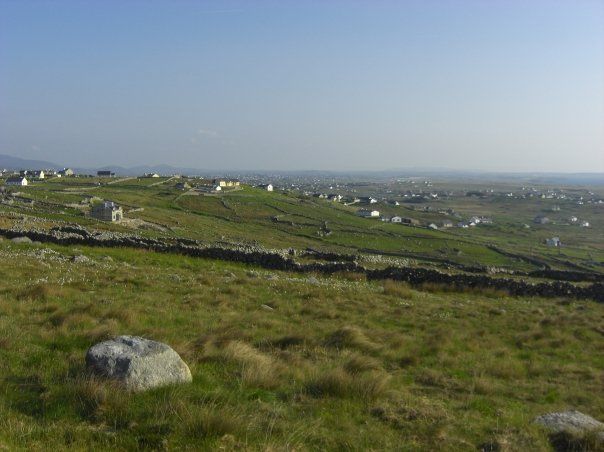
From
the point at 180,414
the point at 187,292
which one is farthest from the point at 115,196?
the point at 180,414

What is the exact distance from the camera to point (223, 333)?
11266 millimetres

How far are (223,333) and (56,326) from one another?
348cm

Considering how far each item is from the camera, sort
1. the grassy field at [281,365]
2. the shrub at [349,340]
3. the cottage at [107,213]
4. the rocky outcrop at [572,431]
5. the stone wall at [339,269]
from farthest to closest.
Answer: the cottage at [107,213], the stone wall at [339,269], the shrub at [349,340], the rocky outcrop at [572,431], the grassy field at [281,365]

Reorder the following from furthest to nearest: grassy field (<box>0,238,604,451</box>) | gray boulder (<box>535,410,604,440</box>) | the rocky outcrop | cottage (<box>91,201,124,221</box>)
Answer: cottage (<box>91,201,124,221</box>) → gray boulder (<box>535,410,604,440</box>) → the rocky outcrop → grassy field (<box>0,238,604,451</box>)

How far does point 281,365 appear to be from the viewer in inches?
354

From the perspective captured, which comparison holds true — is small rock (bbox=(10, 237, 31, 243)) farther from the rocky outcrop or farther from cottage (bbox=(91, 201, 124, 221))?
cottage (bbox=(91, 201, 124, 221))

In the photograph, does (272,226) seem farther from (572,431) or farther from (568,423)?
(572,431)

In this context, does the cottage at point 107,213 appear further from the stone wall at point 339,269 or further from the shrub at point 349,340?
the shrub at point 349,340

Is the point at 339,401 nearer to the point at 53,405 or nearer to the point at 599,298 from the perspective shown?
the point at 53,405

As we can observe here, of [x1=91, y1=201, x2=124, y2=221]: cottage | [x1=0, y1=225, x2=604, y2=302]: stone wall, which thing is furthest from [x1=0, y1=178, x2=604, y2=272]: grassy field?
[x1=0, y1=225, x2=604, y2=302]: stone wall

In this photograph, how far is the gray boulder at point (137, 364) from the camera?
22.9 ft

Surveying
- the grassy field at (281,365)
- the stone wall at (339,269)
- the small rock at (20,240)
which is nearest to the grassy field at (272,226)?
the stone wall at (339,269)

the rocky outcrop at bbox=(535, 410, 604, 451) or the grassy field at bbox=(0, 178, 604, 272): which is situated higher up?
the rocky outcrop at bbox=(535, 410, 604, 451)

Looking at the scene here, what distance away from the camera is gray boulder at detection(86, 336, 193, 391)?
6.98 metres
